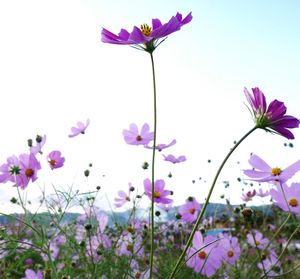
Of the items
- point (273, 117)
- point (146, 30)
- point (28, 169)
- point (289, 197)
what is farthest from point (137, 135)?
point (273, 117)

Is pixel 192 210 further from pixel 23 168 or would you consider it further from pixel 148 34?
pixel 148 34

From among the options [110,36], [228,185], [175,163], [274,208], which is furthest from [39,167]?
[274,208]

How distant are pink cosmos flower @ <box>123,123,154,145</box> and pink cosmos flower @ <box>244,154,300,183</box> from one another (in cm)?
61

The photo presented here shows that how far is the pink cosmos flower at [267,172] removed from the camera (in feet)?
3.05

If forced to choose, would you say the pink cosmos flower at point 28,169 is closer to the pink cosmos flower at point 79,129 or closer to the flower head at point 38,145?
the flower head at point 38,145

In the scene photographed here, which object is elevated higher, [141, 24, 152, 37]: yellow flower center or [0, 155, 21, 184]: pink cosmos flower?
[141, 24, 152, 37]: yellow flower center

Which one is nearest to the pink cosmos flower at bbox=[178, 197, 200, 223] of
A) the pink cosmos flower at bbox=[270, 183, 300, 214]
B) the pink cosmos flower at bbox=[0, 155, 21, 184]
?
the pink cosmos flower at bbox=[270, 183, 300, 214]

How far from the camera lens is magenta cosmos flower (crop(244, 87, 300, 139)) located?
2.50ft

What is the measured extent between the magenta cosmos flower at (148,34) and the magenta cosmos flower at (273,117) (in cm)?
21

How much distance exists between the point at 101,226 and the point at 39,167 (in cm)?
57

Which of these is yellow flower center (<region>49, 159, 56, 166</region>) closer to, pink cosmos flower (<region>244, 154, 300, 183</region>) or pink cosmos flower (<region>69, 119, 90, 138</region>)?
pink cosmos flower (<region>69, 119, 90, 138</region>)

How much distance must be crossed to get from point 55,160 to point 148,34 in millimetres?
700

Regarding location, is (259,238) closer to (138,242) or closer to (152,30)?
(138,242)

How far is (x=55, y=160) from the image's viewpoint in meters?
1.44
